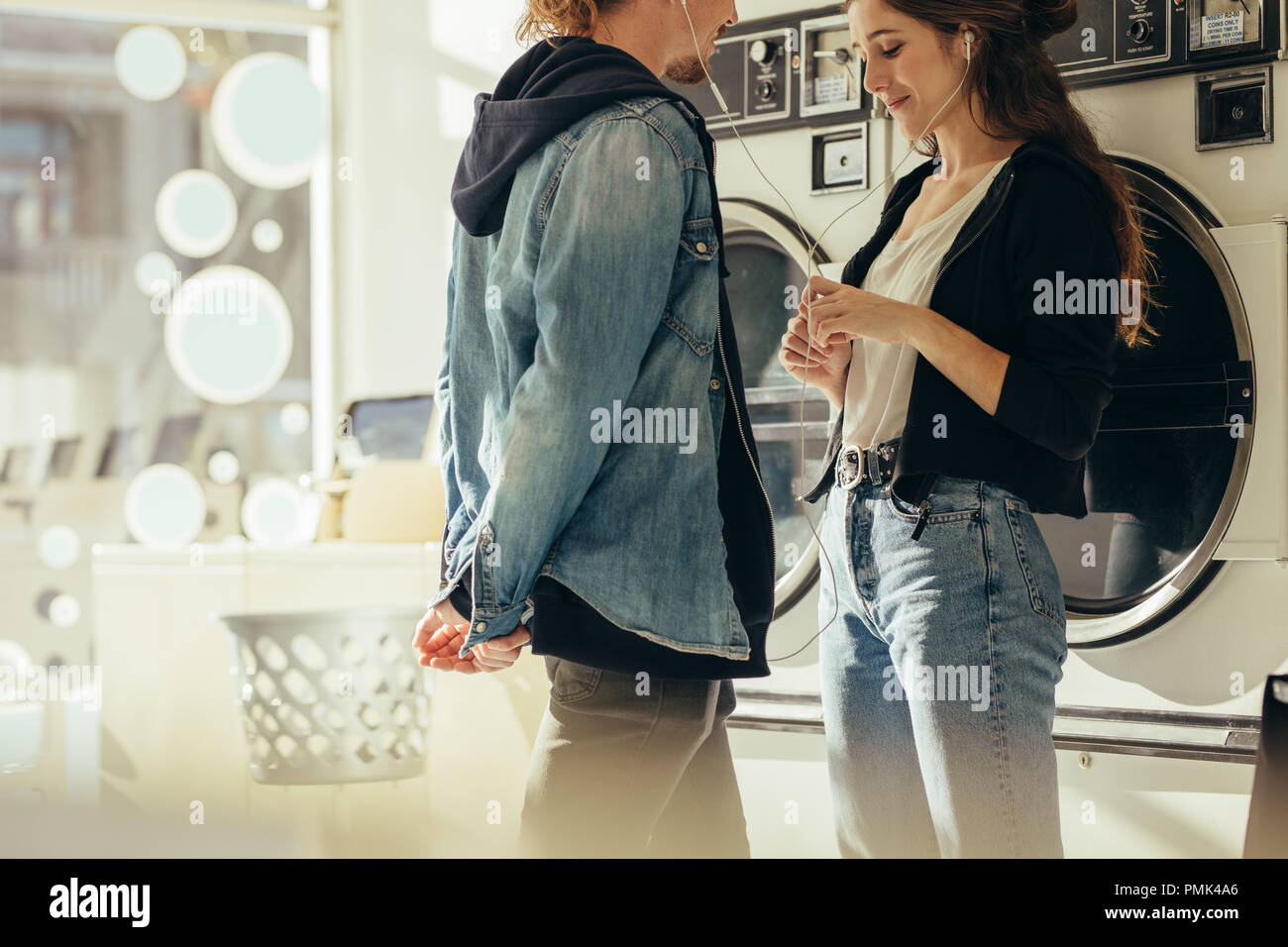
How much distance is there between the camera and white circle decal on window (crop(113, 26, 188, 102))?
124 inches

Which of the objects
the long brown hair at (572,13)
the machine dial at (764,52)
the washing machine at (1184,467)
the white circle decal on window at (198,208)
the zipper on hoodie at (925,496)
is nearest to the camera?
the long brown hair at (572,13)

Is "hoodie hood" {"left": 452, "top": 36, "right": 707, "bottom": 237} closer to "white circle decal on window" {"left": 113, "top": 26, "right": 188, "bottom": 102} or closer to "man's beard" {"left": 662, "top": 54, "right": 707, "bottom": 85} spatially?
"man's beard" {"left": 662, "top": 54, "right": 707, "bottom": 85}

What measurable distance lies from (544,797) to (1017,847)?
486mm

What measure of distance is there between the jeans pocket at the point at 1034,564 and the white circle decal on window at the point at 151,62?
2.66 meters

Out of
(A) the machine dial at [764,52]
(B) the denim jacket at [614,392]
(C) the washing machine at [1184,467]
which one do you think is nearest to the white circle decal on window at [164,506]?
(A) the machine dial at [764,52]

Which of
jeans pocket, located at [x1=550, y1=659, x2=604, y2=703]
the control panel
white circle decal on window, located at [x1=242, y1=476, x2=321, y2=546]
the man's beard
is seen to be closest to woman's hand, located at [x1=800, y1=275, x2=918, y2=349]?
the man's beard

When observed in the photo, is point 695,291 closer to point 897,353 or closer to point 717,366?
point 717,366

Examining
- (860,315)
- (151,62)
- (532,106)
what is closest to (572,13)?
(532,106)

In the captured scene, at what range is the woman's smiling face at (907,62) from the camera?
1408mm

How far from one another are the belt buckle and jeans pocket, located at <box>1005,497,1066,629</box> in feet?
0.52

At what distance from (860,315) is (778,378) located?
Result: 36.0 inches

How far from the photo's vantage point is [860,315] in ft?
4.25

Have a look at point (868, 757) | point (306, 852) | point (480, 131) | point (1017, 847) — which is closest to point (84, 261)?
point (306, 852)

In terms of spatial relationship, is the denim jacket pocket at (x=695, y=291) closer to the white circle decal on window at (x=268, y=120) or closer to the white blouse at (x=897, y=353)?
the white blouse at (x=897, y=353)
